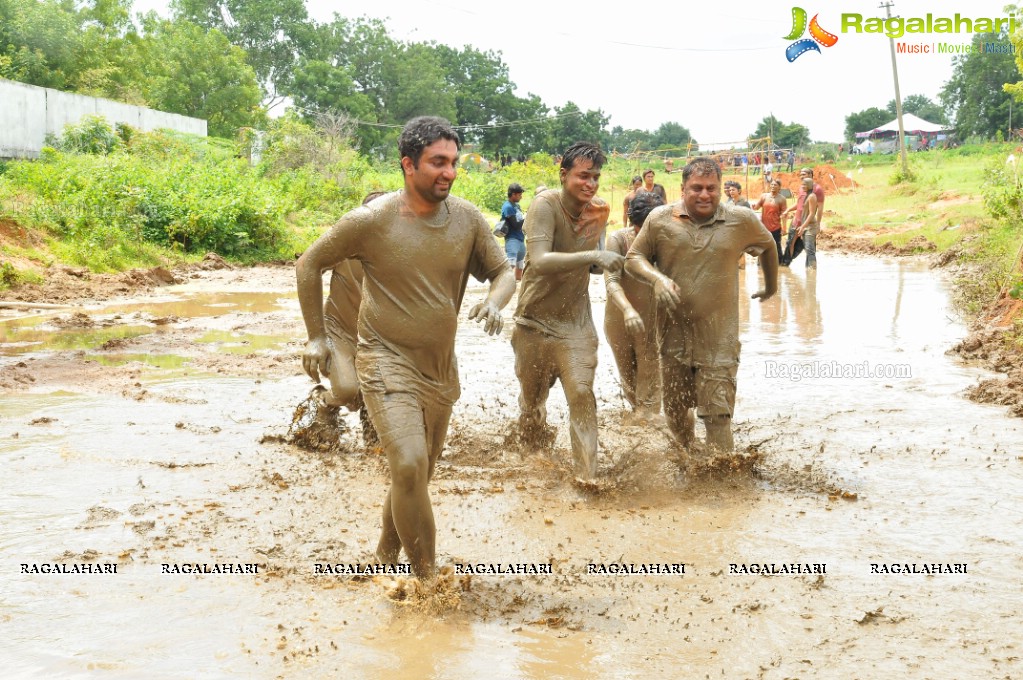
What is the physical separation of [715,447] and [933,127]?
69.6m

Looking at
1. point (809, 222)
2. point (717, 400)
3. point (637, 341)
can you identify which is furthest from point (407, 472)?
point (809, 222)

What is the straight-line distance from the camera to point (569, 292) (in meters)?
6.10

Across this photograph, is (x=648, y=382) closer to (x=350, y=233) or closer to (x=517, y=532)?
(x=517, y=532)

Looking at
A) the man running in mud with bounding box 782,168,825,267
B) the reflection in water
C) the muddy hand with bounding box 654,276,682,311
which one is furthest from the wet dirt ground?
the man running in mud with bounding box 782,168,825,267

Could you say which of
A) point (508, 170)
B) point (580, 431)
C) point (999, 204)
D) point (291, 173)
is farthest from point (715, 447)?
point (508, 170)

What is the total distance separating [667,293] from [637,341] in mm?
2028

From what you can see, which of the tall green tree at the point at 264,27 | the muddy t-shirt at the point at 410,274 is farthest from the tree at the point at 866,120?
the muddy t-shirt at the point at 410,274

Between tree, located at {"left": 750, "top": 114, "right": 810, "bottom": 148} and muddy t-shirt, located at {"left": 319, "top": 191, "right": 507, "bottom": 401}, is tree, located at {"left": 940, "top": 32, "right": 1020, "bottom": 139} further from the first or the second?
muddy t-shirt, located at {"left": 319, "top": 191, "right": 507, "bottom": 401}

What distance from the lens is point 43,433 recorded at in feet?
24.2

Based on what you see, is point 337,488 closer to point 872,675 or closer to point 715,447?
point 715,447

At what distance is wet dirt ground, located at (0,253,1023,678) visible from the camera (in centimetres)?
400

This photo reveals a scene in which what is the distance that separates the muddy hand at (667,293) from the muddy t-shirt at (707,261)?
0.38 meters

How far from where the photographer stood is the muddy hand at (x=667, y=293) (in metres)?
5.67

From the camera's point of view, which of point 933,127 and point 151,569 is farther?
point 933,127
